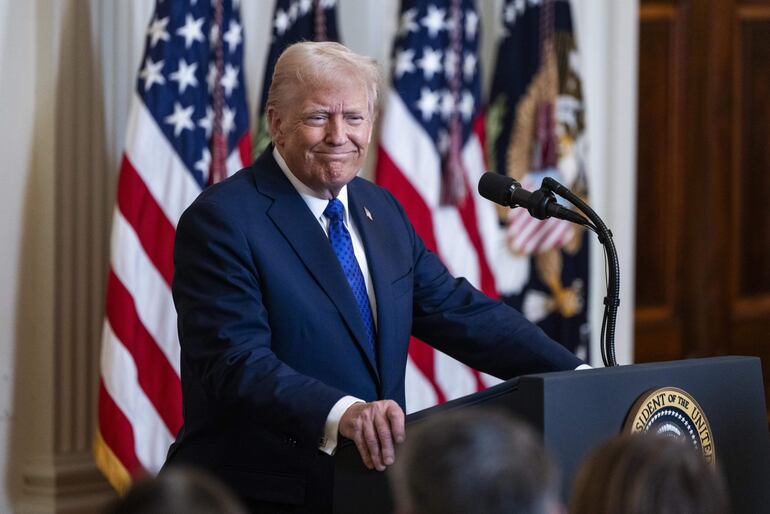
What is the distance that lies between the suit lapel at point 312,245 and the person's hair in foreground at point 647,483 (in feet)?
4.44

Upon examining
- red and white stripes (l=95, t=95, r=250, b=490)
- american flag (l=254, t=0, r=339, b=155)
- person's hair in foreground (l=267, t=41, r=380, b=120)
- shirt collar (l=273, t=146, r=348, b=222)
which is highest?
american flag (l=254, t=0, r=339, b=155)

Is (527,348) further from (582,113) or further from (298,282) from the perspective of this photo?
(582,113)

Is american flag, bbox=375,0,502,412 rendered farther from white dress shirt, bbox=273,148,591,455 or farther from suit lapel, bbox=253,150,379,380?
suit lapel, bbox=253,150,379,380

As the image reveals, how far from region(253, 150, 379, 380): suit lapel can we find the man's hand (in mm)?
474

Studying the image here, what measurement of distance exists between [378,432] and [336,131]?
0.77m

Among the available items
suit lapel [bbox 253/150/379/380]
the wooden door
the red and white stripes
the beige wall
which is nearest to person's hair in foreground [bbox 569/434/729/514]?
suit lapel [bbox 253/150/379/380]

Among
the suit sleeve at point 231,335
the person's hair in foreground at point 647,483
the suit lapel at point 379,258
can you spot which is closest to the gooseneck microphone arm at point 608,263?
the suit lapel at point 379,258

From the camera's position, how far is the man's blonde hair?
2.52m

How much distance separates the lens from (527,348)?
2.64 m

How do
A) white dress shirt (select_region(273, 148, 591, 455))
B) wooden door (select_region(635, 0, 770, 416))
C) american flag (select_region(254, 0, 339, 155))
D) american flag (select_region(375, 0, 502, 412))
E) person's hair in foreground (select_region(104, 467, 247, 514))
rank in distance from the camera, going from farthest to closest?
wooden door (select_region(635, 0, 770, 416)) < american flag (select_region(375, 0, 502, 412)) < american flag (select_region(254, 0, 339, 155)) < white dress shirt (select_region(273, 148, 591, 455)) < person's hair in foreground (select_region(104, 467, 247, 514))

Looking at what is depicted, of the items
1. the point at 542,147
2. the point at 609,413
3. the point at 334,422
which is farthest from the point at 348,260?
the point at 542,147

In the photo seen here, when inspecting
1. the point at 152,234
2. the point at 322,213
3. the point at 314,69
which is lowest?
the point at 152,234

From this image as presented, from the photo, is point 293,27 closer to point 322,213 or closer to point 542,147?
point 542,147

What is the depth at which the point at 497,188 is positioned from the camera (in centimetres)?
239
